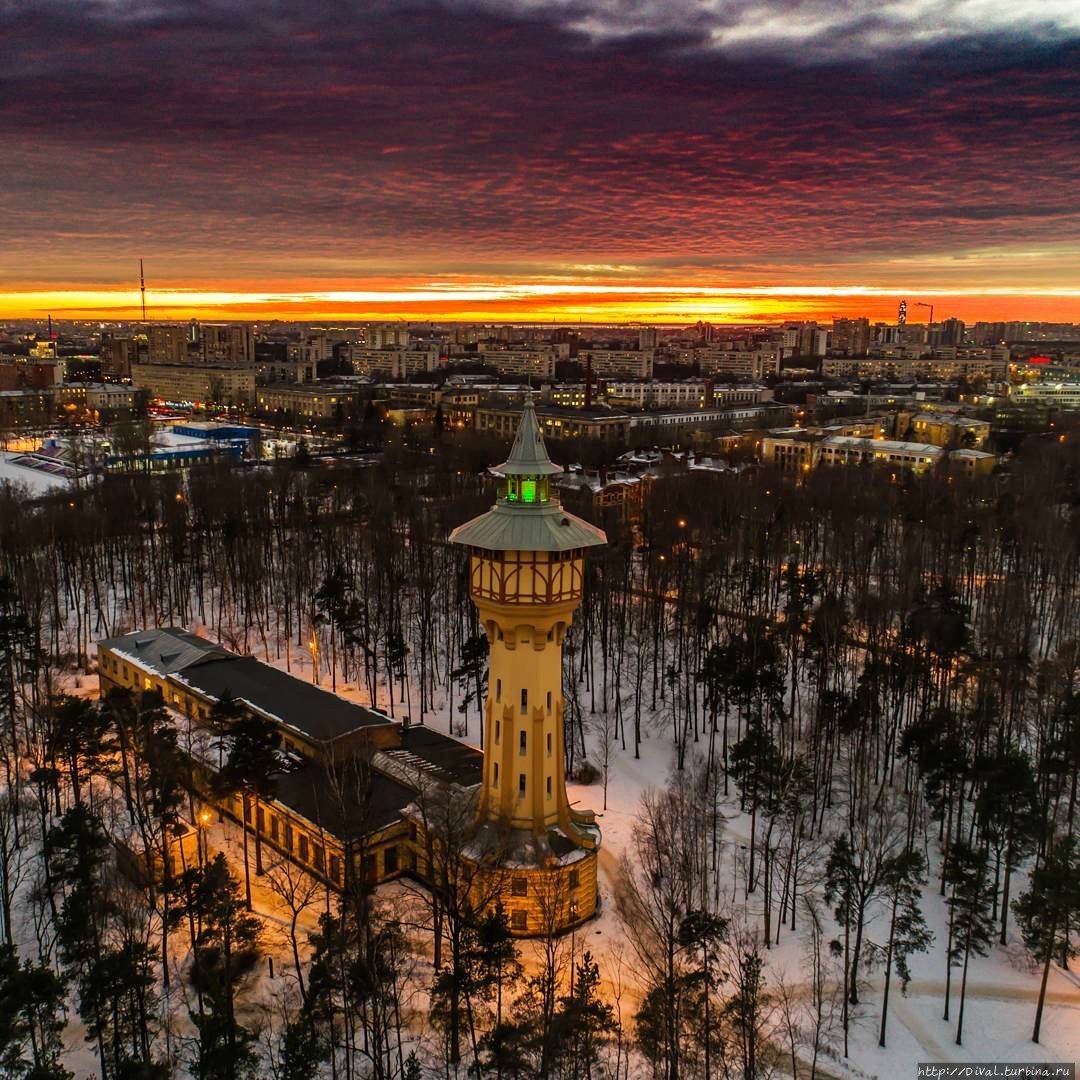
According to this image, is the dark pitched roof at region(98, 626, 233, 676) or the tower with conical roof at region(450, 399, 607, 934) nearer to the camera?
the tower with conical roof at region(450, 399, 607, 934)

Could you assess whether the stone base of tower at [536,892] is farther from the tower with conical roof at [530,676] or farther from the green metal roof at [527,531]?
the green metal roof at [527,531]

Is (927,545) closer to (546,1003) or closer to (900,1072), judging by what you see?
(900,1072)

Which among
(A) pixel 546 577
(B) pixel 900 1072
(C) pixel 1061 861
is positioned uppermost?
(A) pixel 546 577

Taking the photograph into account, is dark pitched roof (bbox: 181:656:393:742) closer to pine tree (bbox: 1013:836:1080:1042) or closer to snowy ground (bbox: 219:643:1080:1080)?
snowy ground (bbox: 219:643:1080:1080)

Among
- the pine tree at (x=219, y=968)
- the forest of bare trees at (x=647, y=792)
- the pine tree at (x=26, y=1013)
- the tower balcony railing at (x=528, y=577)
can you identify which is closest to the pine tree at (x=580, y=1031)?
the forest of bare trees at (x=647, y=792)

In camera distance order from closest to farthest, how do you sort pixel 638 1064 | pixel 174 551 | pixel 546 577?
pixel 638 1064, pixel 546 577, pixel 174 551

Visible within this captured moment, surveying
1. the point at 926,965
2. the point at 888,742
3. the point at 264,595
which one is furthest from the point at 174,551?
the point at 926,965

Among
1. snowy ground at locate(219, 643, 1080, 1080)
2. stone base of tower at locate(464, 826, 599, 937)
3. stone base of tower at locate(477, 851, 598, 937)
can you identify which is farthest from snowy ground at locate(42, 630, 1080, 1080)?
stone base of tower at locate(464, 826, 599, 937)
